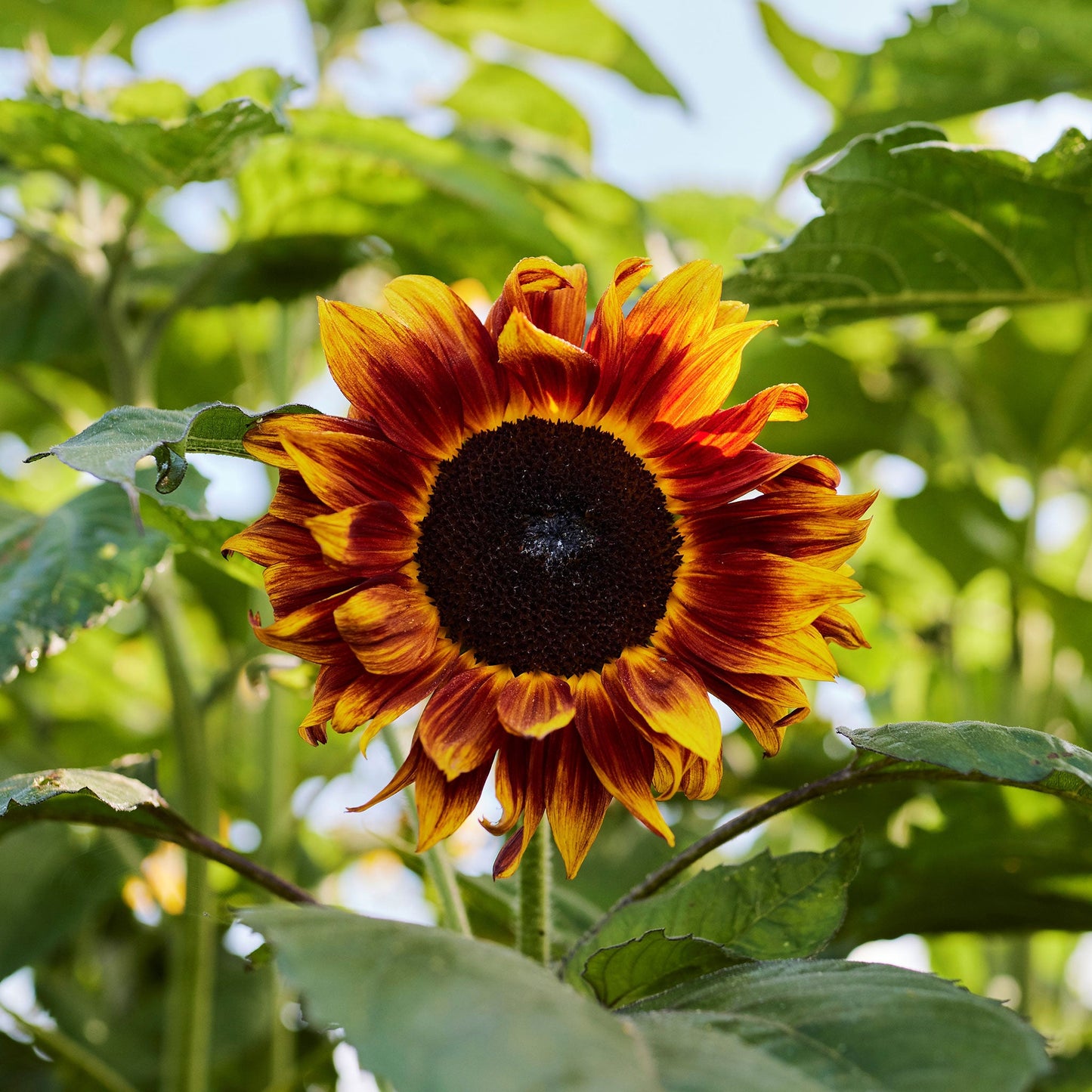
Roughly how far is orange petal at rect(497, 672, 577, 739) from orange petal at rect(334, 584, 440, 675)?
0.05 metres

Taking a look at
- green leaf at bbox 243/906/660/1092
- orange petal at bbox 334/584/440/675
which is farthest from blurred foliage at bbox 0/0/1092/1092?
orange petal at bbox 334/584/440/675

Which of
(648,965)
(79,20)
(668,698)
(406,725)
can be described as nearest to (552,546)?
(668,698)

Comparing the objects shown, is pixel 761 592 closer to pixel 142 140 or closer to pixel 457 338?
Result: pixel 457 338

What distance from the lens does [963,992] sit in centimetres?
45

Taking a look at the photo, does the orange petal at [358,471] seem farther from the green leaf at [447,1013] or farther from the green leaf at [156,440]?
the green leaf at [447,1013]

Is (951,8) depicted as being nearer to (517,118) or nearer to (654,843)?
(517,118)

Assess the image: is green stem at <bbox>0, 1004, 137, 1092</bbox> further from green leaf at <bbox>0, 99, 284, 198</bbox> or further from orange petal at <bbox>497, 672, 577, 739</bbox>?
green leaf at <bbox>0, 99, 284, 198</bbox>

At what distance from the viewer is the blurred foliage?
1.57 feet

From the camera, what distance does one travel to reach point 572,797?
1.89ft

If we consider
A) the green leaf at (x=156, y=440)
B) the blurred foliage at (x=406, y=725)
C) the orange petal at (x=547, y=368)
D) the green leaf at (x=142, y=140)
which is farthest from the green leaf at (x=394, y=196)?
the green leaf at (x=156, y=440)

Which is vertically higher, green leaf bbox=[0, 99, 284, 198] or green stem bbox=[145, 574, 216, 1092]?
green leaf bbox=[0, 99, 284, 198]

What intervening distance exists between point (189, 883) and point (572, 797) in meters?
0.45

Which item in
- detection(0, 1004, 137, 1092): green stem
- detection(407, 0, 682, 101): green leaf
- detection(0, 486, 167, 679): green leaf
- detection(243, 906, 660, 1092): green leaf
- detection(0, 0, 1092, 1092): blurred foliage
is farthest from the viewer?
detection(407, 0, 682, 101): green leaf

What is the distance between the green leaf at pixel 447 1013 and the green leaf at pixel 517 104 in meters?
1.19
